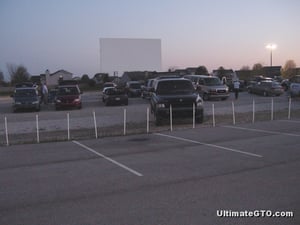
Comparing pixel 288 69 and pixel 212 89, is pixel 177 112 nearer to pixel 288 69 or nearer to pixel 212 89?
pixel 212 89

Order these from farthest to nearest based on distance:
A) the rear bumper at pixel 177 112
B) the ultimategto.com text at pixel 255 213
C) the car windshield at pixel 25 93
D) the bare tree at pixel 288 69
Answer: the bare tree at pixel 288 69 < the car windshield at pixel 25 93 < the rear bumper at pixel 177 112 < the ultimategto.com text at pixel 255 213

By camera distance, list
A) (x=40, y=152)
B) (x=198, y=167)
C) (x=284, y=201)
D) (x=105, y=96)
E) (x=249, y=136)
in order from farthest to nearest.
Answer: (x=105, y=96) < (x=249, y=136) < (x=40, y=152) < (x=198, y=167) < (x=284, y=201)

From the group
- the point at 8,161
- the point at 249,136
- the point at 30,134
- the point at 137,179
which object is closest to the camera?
the point at 137,179

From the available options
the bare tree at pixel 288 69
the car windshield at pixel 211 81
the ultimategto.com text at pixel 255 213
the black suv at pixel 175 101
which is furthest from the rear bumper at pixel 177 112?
the bare tree at pixel 288 69

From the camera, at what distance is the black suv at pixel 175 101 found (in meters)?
18.6

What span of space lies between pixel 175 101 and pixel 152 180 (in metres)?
10.4

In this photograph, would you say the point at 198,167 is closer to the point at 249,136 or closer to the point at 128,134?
the point at 249,136

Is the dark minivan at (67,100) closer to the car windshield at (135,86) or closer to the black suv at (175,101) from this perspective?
the car windshield at (135,86)

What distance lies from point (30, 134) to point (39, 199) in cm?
1145

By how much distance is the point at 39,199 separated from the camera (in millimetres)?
7355

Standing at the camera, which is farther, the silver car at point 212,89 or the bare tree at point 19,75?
the bare tree at point 19,75

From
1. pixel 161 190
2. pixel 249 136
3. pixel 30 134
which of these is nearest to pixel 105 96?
pixel 30 134

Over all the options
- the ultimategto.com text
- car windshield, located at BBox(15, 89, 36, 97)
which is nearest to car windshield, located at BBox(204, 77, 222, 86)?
car windshield, located at BBox(15, 89, 36, 97)

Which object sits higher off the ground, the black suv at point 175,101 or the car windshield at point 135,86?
the black suv at point 175,101
